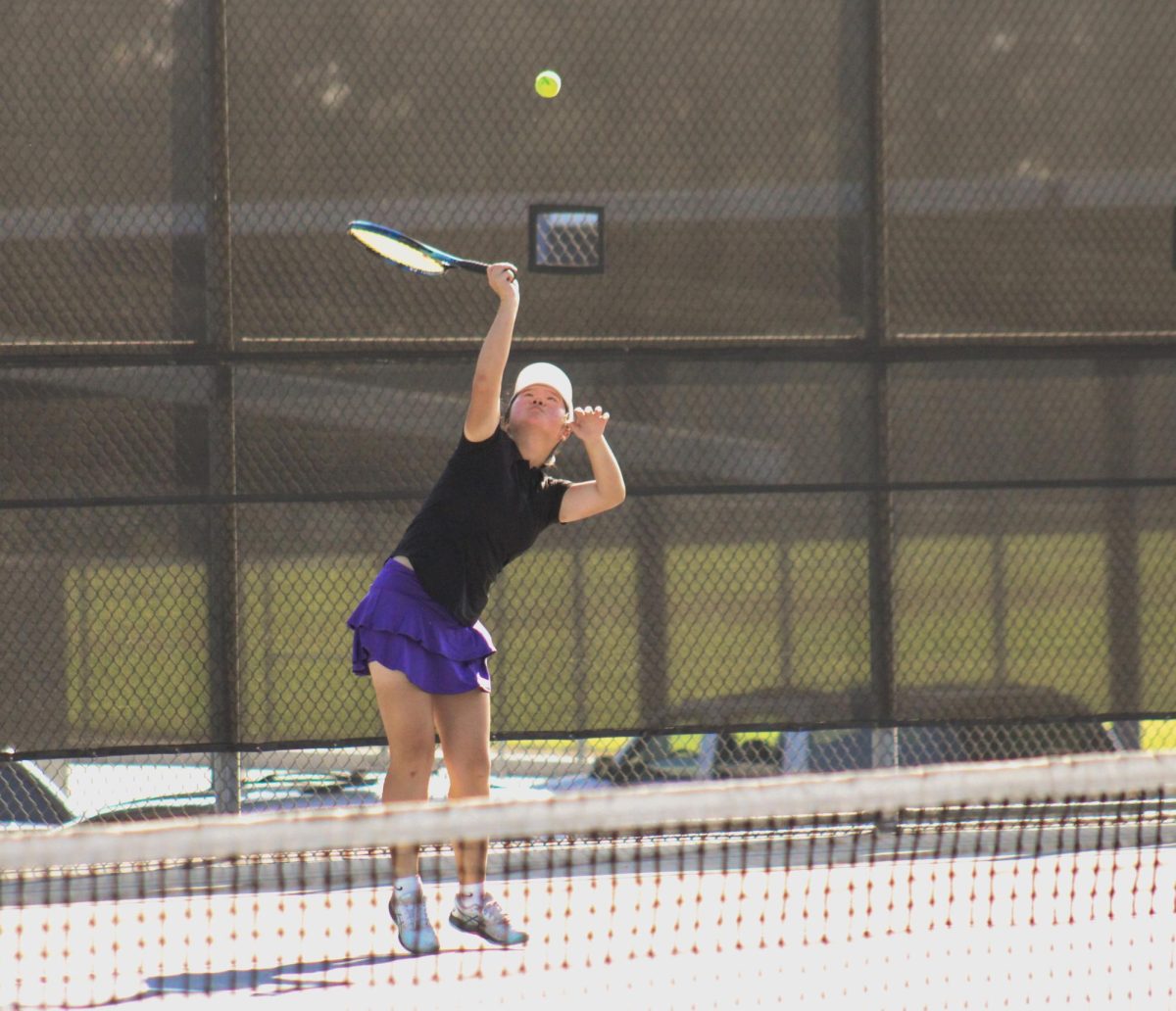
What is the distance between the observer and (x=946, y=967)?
380 cm

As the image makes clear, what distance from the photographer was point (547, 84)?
5.11m

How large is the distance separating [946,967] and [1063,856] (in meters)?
1.49

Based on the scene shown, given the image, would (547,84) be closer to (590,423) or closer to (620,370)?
(620,370)

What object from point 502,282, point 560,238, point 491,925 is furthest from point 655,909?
point 560,238

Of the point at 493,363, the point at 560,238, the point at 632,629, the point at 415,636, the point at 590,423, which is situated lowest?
the point at 632,629

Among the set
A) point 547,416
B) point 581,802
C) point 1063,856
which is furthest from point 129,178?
point 1063,856

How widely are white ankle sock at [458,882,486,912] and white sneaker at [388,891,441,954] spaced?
0.33 feet

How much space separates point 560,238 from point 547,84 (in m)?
0.48

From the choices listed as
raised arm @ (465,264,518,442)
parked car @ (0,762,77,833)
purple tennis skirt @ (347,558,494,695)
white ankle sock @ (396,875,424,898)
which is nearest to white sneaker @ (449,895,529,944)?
white ankle sock @ (396,875,424,898)

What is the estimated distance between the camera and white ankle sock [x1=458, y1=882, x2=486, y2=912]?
12.7 feet

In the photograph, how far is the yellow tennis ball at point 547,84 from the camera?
511 centimetres

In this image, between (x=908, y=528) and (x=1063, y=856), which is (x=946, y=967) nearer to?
(x=1063, y=856)

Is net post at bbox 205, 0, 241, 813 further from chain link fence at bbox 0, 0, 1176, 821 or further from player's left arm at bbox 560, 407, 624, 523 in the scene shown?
player's left arm at bbox 560, 407, 624, 523

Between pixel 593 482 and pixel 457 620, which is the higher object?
pixel 593 482
